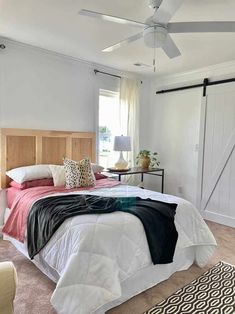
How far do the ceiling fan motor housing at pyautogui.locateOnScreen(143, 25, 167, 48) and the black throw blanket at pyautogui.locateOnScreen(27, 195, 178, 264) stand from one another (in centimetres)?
145

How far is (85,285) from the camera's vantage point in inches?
66.2

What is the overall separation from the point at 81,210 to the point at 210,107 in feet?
9.91

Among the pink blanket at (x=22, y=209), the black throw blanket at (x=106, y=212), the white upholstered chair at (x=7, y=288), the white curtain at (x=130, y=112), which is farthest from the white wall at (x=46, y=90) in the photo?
the white upholstered chair at (x=7, y=288)

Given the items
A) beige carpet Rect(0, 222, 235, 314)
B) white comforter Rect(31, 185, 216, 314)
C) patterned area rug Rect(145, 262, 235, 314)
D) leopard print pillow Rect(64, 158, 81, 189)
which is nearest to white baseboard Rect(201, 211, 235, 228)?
beige carpet Rect(0, 222, 235, 314)

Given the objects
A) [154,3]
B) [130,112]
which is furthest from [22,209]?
[130,112]

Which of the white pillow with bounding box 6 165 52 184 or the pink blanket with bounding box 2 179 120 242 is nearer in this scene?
the pink blanket with bounding box 2 179 120 242

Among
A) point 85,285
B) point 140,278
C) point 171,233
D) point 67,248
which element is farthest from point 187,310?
point 67,248

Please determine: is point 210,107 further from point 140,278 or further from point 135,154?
point 140,278

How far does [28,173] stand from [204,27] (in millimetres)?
2397

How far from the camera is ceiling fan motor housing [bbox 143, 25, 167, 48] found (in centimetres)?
203

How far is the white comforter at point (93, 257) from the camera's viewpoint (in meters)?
1.66

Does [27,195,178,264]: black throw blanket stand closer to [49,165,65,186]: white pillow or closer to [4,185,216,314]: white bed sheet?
[4,185,216,314]: white bed sheet

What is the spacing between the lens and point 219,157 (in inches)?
159

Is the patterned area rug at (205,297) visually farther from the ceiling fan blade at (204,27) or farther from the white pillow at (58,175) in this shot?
the ceiling fan blade at (204,27)
